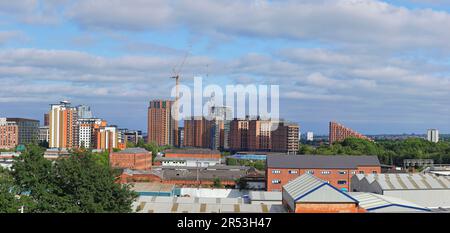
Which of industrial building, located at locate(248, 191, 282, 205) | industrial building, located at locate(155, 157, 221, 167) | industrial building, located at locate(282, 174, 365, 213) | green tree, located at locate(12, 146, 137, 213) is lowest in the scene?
industrial building, located at locate(155, 157, 221, 167)

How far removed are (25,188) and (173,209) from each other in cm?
153

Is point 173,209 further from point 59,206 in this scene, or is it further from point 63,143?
point 63,143

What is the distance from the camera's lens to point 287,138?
1827 cm

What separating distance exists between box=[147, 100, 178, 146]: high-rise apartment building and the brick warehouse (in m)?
11.9

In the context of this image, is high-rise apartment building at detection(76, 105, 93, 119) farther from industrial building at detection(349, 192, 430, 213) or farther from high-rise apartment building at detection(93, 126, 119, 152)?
industrial building at detection(349, 192, 430, 213)

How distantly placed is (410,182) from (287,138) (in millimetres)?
11271

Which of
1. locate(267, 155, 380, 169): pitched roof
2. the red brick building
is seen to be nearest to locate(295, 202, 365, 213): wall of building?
locate(267, 155, 380, 169): pitched roof

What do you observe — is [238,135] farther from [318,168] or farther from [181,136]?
[318,168]

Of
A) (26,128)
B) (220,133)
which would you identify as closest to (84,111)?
(26,128)

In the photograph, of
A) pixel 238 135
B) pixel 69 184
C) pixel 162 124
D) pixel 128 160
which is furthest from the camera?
pixel 162 124

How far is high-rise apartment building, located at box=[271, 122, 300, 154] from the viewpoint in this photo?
59.1ft
